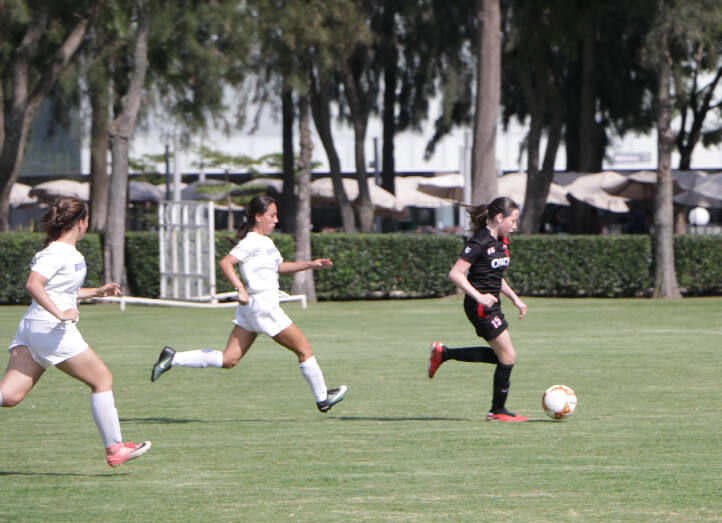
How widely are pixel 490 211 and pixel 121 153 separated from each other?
1859 centimetres

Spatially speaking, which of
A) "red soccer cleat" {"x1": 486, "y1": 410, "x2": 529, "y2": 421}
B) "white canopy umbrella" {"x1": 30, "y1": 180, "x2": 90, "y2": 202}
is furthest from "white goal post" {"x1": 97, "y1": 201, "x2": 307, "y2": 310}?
"white canopy umbrella" {"x1": 30, "y1": 180, "x2": 90, "y2": 202}

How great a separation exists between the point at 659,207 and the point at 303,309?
871 cm

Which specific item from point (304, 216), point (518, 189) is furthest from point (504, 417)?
point (518, 189)

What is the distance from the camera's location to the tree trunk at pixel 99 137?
27891 mm

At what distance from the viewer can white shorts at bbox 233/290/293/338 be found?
30.3 feet

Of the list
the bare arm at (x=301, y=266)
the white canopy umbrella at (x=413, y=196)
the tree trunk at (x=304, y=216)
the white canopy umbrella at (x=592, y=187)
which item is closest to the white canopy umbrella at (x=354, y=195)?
the white canopy umbrella at (x=413, y=196)

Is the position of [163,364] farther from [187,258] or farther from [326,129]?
[326,129]

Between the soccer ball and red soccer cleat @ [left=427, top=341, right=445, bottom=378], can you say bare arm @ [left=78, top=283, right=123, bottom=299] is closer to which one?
red soccer cleat @ [left=427, top=341, right=445, bottom=378]

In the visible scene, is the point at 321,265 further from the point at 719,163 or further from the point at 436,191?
the point at 719,163

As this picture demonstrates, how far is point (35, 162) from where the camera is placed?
5522 centimetres

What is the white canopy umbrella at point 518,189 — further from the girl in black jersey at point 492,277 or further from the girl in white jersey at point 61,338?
the girl in white jersey at point 61,338

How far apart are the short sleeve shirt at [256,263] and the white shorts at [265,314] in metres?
0.08

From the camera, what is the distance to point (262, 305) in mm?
9250

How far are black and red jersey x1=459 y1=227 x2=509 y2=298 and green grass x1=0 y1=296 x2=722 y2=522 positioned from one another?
3.51ft
